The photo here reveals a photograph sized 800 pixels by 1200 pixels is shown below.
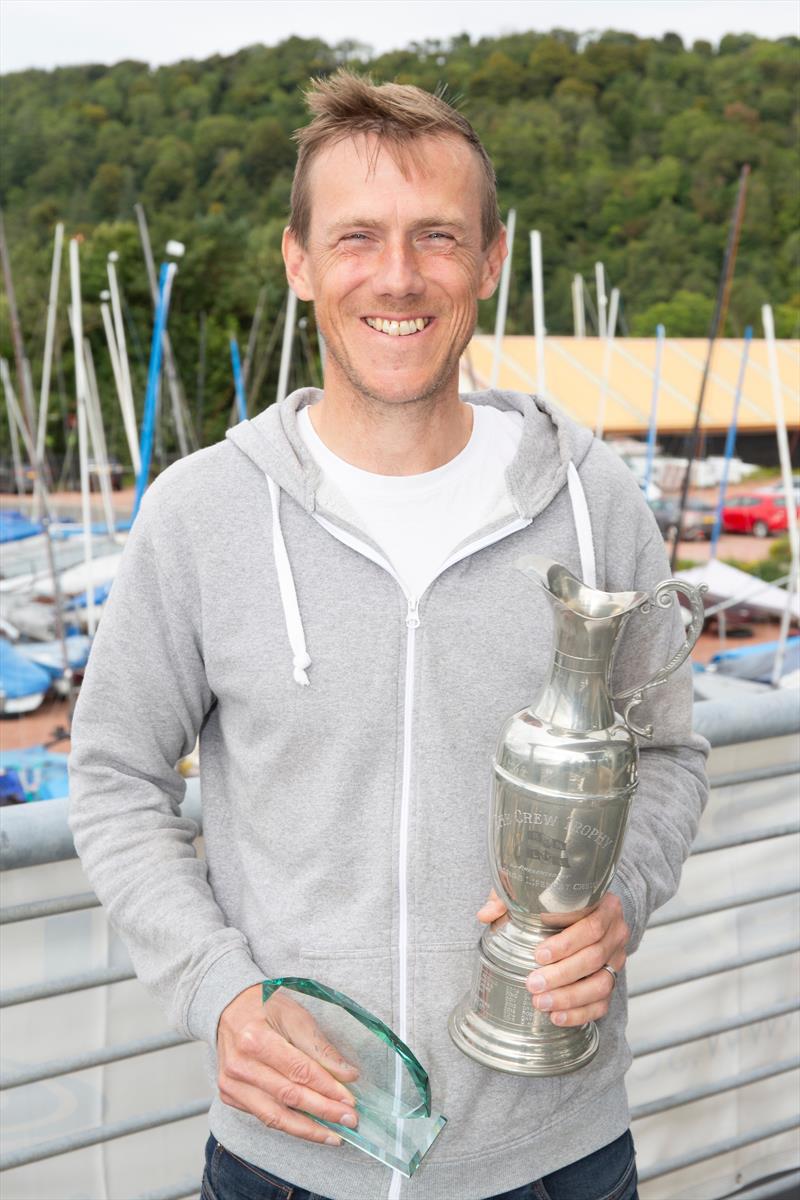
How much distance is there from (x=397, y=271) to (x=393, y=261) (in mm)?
13

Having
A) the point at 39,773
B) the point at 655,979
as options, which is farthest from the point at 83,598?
the point at 655,979

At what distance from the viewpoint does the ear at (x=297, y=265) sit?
1.35m

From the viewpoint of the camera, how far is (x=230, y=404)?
1599 inches

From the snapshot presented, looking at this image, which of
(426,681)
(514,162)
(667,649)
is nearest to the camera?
(426,681)

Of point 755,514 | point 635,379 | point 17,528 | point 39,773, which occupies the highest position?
point 635,379

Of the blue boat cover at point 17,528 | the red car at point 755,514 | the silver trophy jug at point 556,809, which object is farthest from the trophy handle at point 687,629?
the blue boat cover at point 17,528

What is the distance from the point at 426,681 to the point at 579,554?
0.23 m

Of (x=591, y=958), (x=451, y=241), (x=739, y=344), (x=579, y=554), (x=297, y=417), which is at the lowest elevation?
(x=739, y=344)

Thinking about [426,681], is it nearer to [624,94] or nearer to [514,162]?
[514,162]

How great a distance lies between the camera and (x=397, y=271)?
4.09 ft

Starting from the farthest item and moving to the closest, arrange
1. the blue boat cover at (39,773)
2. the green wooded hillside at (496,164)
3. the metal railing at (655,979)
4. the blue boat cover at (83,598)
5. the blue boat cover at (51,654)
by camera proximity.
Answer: the green wooded hillside at (496,164), the blue boat cover at (83,598), the blue boat cover at (51,654), the blue boat cover at (39,773), the metal railing at (655,979)

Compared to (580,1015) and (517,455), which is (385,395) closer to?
(517,455)

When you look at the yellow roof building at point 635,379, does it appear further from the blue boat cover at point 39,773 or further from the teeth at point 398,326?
the teeth at point 398,326

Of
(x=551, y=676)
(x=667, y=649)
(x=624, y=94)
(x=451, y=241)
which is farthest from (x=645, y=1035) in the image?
(x=624, y=94)
